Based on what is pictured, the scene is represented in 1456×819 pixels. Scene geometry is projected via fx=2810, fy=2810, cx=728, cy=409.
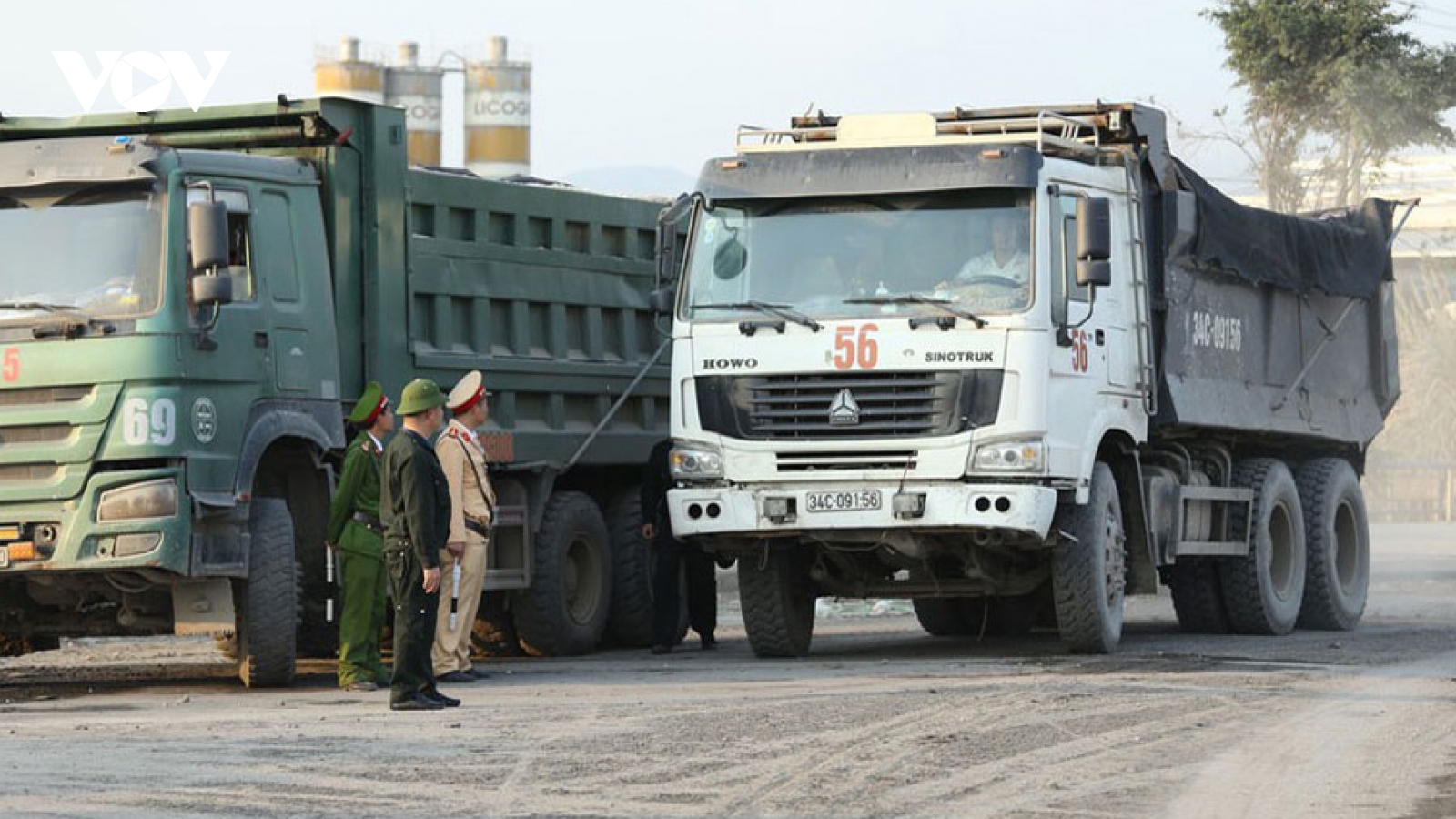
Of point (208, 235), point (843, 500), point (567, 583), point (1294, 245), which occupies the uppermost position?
point (1294, 245)

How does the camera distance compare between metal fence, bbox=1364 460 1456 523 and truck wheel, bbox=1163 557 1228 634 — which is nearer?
truck wheel, bbox=1163 557 1228 634

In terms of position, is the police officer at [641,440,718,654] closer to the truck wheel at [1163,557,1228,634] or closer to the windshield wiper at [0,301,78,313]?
the truck wheel at [1163,557,1228,634]

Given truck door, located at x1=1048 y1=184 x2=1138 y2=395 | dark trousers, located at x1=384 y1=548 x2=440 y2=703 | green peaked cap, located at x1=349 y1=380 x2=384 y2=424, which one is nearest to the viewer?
dark trousers, located at x1=384 y1=548 x2=440 y2=703

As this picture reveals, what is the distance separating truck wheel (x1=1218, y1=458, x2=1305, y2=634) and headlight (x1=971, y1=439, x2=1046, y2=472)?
406 centimetres

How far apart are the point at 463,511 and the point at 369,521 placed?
0.68 metres

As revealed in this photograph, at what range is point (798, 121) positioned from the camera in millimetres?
19062

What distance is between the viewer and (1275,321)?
2083 cm

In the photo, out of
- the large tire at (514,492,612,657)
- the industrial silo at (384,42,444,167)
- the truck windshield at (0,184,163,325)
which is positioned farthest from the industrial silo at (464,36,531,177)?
the truck windshield at (0,184,163,325)

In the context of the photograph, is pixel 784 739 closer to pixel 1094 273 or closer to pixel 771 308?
pixel 771 308

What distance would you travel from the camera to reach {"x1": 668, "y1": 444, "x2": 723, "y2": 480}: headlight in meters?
16.8

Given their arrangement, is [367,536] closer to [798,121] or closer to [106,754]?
[106,754]

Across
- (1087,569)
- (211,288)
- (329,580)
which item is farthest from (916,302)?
(211,288)

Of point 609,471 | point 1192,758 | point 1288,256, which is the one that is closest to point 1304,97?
point 1288,256

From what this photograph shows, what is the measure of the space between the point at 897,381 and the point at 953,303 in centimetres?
57
